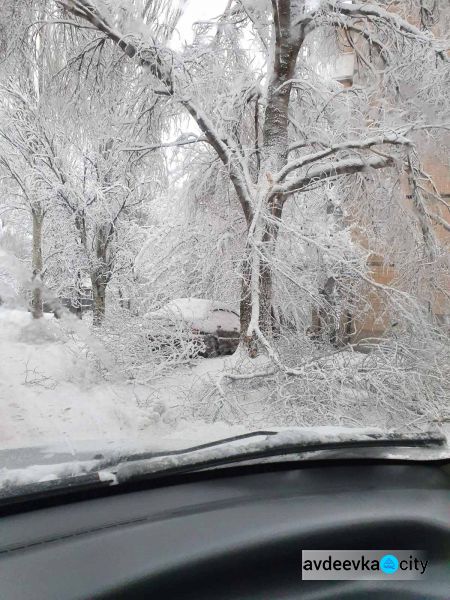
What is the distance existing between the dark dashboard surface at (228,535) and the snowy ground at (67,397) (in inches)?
20.0

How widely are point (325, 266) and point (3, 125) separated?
16.0 feet

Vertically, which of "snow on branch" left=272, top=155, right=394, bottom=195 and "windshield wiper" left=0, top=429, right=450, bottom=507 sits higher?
"snow on branch" left=272, top=155, right=394, bottom=195

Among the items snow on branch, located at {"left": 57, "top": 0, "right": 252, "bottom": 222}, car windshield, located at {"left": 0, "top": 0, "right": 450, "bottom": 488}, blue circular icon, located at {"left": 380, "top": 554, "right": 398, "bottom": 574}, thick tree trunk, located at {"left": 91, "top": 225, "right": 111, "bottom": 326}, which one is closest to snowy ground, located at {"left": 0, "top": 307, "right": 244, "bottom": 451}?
car windshield, located at {"left": 0, "top": 0, "right": 450, "bottom": 488}

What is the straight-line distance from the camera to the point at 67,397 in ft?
10.9

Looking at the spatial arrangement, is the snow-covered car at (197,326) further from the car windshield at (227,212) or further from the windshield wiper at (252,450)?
the windshield wiper at (252,450)

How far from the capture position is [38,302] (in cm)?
366

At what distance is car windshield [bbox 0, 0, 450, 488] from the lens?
185 inches

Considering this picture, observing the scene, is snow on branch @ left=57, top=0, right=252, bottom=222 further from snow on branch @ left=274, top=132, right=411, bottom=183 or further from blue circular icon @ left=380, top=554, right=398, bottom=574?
blue circular icon @ left=380, top=554, right=398, bottom=574

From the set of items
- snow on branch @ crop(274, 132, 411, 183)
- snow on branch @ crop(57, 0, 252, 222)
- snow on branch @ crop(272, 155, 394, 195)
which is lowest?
snow on branch @ crop(272, 155, 394, 195)

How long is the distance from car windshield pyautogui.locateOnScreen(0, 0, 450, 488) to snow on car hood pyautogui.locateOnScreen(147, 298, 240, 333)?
0.16ft

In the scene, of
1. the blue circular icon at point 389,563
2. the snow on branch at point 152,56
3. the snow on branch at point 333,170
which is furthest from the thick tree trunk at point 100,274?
the blue circular icon at point 389,563

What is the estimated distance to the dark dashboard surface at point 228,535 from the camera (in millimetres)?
1271

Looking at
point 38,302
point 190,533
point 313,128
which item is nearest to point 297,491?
point 190,533

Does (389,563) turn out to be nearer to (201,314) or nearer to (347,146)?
(201,314)
